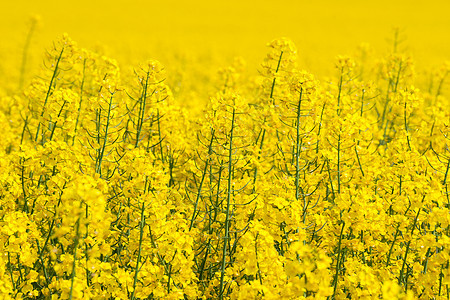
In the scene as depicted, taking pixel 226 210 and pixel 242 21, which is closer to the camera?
pixel 226 210

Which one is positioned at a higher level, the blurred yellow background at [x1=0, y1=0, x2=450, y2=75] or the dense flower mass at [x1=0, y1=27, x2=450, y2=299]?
the blurred yellow background at [x1=0, y1=0, x2=450, y2=75]

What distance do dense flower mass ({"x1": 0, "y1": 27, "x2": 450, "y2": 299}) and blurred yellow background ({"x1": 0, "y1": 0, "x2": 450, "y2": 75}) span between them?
730 inches

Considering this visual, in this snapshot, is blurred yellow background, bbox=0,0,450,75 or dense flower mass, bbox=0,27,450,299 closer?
dense flower mass, bbox=0,27,450,299

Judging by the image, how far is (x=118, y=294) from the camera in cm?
334

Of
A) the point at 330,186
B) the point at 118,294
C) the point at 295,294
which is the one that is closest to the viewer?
the point at 295,294

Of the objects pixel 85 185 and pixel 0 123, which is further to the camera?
pixel 0 123

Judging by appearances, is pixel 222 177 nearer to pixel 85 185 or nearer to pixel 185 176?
pixel 185 176

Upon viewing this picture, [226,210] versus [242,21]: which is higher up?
[242,21]

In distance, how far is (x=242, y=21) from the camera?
33.2m

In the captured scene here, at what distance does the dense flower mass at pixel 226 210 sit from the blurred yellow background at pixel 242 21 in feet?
60.8

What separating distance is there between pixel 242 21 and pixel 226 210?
1200 inches

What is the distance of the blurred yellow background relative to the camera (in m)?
26.8

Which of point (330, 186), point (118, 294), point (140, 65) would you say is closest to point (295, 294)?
point (118, 294)

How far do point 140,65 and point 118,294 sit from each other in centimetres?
200
